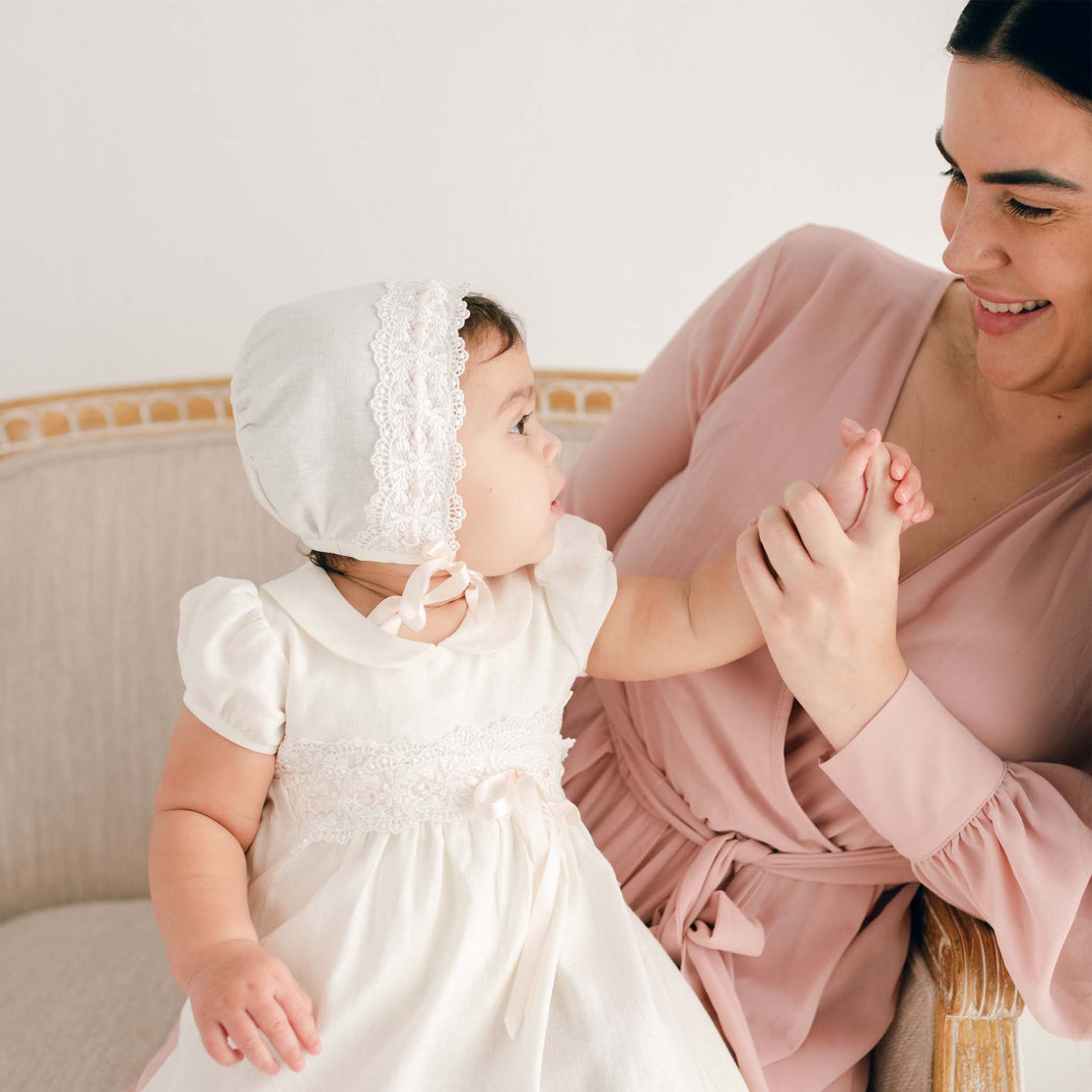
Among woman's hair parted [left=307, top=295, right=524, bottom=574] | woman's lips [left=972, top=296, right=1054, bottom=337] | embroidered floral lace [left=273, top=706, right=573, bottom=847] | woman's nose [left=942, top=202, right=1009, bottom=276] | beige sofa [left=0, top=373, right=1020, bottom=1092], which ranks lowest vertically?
beige sofa [left=0, top=373, right=1020, bottom=1092]

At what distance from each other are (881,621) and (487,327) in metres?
0.54

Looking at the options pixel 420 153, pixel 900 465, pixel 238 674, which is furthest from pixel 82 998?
pixel 420 153

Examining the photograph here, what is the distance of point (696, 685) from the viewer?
142cm

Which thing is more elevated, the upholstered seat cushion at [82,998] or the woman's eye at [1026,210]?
the woman's eye at [1026,210]

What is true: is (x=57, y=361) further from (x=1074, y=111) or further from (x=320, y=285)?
(x=1074, y=111)

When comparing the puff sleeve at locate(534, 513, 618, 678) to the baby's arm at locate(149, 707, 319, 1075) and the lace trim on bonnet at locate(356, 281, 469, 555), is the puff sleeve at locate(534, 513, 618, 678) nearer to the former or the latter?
the lace trim on bonnet at locate(356, 281, 469, 555)

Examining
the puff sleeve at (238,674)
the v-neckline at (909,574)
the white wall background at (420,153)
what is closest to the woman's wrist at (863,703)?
the v-neckline at (909,574)

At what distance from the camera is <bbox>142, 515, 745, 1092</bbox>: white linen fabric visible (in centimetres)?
112

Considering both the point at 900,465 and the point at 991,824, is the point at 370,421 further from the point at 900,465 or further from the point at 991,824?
the point at 991,824

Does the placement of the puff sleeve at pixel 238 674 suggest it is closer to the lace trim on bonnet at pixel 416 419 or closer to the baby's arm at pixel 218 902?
the baby's arm at pixel 218 902

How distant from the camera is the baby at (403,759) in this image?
112cm

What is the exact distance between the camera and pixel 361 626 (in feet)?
Result: 4.06

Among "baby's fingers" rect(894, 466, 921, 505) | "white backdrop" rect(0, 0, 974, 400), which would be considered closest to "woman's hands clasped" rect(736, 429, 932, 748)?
"baby's fingers" rect(894, 466, 921, 505)

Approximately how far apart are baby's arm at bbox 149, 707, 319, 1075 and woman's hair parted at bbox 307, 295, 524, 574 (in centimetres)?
27
